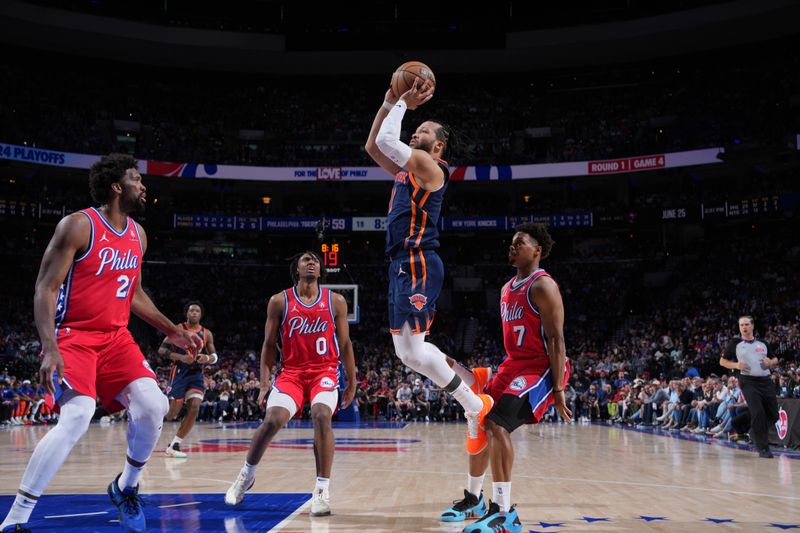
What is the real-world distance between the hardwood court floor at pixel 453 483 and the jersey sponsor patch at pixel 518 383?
36.6 inches

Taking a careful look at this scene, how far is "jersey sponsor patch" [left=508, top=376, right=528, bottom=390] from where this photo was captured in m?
5.26

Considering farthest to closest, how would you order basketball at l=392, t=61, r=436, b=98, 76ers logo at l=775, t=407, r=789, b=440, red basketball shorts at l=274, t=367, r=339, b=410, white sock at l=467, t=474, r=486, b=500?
76ers logo at l=775, t=407, r=789, b=440, red basketball shorts at l=274, t=367, r=339, b=410, white sock at l=467, t=474, r=486, b=500, basketball at l=392, t=61, r=436, b=98

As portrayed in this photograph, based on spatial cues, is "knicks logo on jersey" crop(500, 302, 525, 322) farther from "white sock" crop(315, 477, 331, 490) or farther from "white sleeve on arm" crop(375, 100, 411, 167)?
"white sock" crop(315, 477, 331, 490)

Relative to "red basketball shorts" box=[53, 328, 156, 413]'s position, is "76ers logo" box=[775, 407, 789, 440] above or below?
below

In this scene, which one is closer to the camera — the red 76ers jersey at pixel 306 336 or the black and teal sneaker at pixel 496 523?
the black and teal sneaker at pixel 496 523

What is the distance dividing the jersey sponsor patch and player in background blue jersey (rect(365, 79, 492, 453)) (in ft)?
0.93

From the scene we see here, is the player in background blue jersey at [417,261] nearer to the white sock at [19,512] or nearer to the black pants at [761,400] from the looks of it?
the white sock at [19,512]

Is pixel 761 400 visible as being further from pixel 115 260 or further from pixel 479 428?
pixel 115 260

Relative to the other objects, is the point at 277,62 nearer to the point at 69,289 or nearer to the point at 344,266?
the point at 344,266

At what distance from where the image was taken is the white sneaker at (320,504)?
5.46 metres

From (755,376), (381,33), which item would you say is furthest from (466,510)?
(381,33)

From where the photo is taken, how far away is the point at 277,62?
37.7 meters

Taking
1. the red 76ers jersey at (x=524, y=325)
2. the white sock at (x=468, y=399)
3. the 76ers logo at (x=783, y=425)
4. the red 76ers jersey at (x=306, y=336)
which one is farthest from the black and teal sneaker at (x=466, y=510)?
the 76ers logo at (x=783, y=425)

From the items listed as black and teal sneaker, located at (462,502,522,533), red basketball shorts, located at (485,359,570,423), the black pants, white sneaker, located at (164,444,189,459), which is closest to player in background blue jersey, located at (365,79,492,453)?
red basketball shorts, located at (485,359,570,423)
